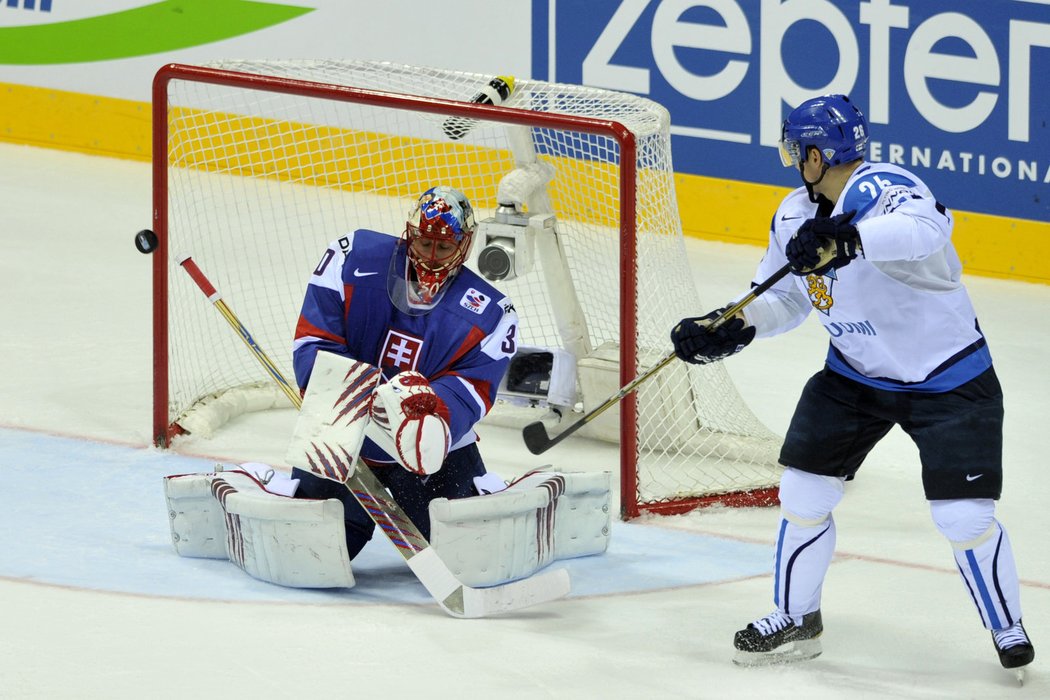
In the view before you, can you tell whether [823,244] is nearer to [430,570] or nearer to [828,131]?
[828,131]

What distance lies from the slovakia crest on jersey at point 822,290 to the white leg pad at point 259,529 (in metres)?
1.17

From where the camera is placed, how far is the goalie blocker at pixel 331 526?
14.3ft

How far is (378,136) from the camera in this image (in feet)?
25.2

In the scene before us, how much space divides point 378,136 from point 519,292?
1.38 meters

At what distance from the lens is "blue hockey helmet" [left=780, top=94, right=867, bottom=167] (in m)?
3.84

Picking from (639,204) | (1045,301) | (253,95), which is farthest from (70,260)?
(1045,301)

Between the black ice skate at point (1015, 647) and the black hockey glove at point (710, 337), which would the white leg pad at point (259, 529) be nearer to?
the black hockey glove at point (710, 337)

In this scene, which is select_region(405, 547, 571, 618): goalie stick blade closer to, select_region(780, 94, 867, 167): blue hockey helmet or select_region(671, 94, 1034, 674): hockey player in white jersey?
select_region(671, 94, 1034, 674): hockey player in white jersey

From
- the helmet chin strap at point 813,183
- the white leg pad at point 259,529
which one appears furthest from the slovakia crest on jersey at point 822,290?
the white leg pad at point 259,529

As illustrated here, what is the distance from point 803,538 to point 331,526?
3.50 ft

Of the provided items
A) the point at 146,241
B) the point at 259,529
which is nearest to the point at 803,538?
the point at 259,529

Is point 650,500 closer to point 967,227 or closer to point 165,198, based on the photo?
point 165,198

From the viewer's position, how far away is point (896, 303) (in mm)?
3852

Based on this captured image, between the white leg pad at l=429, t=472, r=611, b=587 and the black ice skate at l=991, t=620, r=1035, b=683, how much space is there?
113 cm
